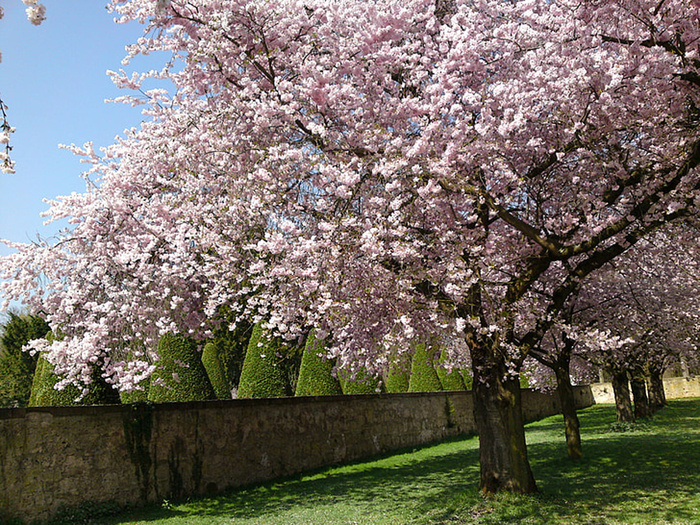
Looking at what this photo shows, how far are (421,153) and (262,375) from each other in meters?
10.4

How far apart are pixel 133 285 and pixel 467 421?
63.2 ft

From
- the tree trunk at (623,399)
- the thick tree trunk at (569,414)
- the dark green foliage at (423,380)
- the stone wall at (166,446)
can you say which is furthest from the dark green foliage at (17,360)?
the tree trunk at (623,399)

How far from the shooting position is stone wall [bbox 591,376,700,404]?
47.6 m

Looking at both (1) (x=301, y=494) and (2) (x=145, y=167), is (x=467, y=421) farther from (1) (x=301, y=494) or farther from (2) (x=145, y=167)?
(2) (x=145, y=167)

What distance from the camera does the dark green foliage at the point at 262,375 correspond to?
1594 centimetres

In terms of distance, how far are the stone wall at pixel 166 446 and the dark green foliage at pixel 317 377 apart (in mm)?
417

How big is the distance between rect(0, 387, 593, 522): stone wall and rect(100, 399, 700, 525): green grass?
53 cm

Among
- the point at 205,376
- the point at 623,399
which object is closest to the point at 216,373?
the point at 205,376

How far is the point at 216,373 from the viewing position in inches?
720

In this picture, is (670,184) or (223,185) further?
(223,185)

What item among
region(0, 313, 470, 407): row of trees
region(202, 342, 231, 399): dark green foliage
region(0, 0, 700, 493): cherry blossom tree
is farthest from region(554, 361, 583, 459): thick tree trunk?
region(202, 342, 231, 399): dark green foliage

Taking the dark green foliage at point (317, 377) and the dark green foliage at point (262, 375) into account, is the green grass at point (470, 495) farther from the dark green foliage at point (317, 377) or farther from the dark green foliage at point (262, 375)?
the dark green foliage at point (262, 375)

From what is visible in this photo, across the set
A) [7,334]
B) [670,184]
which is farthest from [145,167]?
[7,334]

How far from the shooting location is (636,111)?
7805 millimetres
